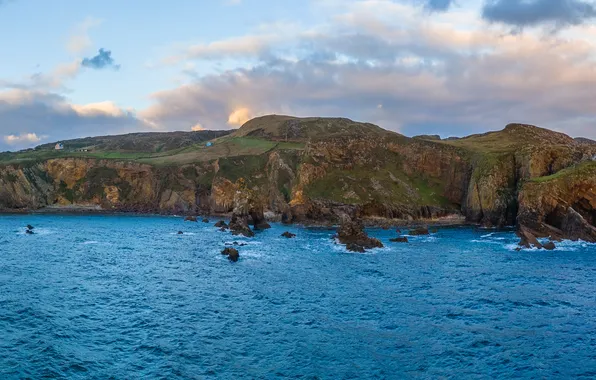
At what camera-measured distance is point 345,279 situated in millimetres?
53344

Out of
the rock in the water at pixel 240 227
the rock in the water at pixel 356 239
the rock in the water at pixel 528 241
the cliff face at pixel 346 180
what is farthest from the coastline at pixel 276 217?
the rock in the water at pixel 528 241

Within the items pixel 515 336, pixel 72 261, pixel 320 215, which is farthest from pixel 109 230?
pixel 515 336

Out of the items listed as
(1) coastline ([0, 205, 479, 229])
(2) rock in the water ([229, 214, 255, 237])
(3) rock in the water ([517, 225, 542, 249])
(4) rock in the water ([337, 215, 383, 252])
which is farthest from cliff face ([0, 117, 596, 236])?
(4) rock in the water ([337, 215, 383, 252])

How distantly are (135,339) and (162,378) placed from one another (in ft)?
24.6

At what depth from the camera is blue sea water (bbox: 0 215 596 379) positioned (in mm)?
28641

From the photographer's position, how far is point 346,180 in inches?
5295

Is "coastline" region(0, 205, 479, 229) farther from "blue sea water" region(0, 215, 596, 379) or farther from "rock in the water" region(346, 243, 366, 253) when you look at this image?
"blue sea water" region(0, 215, 596, 379)

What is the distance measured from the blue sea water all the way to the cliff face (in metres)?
42.6

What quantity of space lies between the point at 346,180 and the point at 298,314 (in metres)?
97.0

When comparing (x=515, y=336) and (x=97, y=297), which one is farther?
(x=97, y=297)

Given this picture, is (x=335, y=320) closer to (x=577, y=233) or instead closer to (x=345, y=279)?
(x=345, y=279)

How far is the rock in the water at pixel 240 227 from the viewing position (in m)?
97.8

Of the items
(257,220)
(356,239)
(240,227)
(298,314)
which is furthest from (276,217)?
(298,314)

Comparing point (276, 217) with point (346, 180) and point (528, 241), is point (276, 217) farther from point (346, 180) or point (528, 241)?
point (528, 241)
